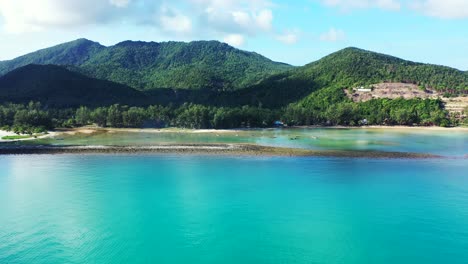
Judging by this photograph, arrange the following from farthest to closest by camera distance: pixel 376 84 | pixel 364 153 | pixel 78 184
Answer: pixel 376 84 < pixel 364 153 < pixel 78 184

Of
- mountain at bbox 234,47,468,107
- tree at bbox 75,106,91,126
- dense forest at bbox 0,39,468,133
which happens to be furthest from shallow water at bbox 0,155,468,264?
mountain at bbox 234,47,468,107

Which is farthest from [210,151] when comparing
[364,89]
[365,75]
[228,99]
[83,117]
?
[365,75]

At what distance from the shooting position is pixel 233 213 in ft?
84.9

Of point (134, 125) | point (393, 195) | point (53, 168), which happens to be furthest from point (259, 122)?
point (393, 195)

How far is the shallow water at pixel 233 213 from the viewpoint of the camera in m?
19.6

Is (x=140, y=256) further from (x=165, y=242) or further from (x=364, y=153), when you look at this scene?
(x=364, y=153)

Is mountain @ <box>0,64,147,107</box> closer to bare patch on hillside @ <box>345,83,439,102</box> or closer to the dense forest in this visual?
the dense forest

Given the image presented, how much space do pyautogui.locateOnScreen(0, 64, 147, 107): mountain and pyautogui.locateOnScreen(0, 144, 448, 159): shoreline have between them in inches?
2866

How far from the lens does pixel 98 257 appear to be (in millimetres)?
18953

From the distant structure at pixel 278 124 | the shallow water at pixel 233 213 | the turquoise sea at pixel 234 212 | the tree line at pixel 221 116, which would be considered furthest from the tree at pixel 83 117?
the shallow water at pixel 233 213

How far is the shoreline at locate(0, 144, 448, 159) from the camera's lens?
50656mm

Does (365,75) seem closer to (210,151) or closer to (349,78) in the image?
(349,78)

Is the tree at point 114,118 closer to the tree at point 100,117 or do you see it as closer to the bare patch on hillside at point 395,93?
the tree at point 100,117

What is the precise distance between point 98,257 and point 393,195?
22.2 metres
